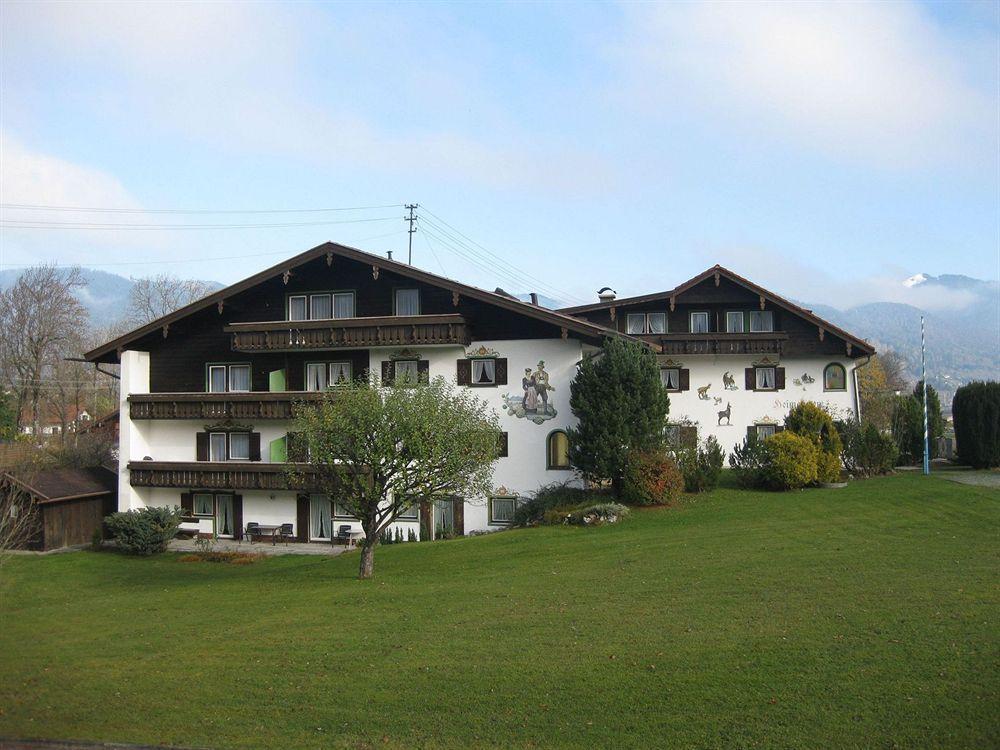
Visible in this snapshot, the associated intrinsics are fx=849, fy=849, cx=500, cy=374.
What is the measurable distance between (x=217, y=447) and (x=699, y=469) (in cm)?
1969

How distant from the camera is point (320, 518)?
34.2 m

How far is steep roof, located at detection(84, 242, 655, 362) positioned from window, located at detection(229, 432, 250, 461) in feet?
17.9

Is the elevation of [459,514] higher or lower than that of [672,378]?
lower

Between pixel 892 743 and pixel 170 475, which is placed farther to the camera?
pixel 170 475

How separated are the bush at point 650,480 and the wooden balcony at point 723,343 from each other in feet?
35.6

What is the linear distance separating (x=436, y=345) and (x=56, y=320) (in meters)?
43.5

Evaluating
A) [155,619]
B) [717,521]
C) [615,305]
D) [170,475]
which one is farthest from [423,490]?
[615,305]

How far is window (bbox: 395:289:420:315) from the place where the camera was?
33625mm

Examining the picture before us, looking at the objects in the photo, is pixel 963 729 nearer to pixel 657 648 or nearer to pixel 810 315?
pixel 657 648

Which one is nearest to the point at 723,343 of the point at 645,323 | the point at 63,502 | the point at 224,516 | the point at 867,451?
the point at 645,323

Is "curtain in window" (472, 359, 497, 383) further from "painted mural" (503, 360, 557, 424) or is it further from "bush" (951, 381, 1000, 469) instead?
"bush" (951, 381, 1000, 469)

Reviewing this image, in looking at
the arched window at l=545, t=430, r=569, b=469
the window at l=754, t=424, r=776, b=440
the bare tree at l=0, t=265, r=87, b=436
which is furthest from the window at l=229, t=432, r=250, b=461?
the bare tree at l=0, t=265, r=87, b=436

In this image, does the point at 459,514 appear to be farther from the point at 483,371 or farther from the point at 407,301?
the point at 407,301

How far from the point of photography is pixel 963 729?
9625 millimetres
